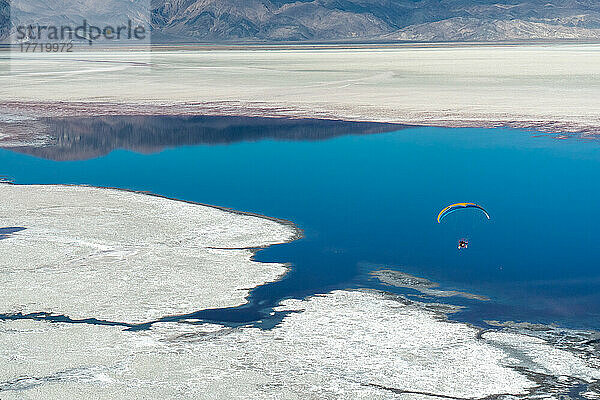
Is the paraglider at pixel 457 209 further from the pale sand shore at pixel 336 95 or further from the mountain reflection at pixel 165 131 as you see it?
the pale sand shore at pixel 336 95

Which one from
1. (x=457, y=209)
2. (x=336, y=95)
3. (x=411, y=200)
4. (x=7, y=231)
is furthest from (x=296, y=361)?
(x=336, y=95)

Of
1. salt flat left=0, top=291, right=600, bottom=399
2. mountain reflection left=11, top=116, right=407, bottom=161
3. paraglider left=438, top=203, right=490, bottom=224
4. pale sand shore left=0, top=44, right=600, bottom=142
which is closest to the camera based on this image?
salt flat left=0, top=291, right=600, bottom=399

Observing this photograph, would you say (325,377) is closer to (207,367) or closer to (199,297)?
(207,367)

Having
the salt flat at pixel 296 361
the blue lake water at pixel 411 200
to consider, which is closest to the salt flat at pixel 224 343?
the salt flat at pixel 296 361

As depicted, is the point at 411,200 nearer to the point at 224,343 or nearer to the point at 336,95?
the point at 224,343

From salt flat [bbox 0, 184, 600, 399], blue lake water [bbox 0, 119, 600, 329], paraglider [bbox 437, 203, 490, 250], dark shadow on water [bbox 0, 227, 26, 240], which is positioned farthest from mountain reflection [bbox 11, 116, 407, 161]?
salt flat [bbox 0, 184, 600, 399]

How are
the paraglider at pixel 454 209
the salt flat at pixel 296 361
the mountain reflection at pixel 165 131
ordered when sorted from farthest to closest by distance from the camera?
the mountain reflection at pixel 165 131 → the paraglider at pixel 454 209 → the salt flat at pixel 296 361

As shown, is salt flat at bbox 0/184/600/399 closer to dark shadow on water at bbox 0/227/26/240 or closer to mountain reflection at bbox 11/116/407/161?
dark shadow on water at bbox 0/227/26/240
